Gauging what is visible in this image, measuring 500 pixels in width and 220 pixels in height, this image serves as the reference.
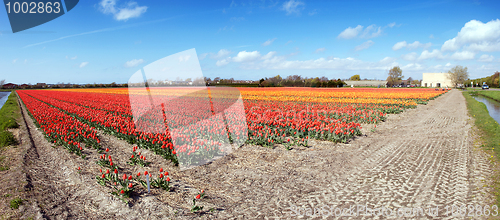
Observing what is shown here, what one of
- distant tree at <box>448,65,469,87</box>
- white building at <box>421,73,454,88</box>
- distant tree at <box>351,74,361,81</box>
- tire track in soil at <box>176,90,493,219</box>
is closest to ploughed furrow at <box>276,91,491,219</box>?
tire track in soil at <box>176,90,493,219</box>

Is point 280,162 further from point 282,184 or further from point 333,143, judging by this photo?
point 333,143

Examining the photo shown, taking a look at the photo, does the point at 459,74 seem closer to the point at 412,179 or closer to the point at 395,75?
the point at 395,75

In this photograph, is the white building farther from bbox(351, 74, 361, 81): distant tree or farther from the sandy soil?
the sandy soil

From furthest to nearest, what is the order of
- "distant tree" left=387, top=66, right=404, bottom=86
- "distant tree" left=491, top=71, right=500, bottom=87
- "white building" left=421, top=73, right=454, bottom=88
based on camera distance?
"distant tree" left=387, top=66, right=404, bottom=86 → "white building" left=421, top=73, right=454, bottom=88 → "distant tree" left=491, top=71, right=500, bottom=87

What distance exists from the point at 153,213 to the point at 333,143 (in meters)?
7.85

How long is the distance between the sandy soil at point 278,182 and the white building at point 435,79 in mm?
137413

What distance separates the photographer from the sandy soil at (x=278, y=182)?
5.02 meters

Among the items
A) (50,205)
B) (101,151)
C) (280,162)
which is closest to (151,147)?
(101,151)

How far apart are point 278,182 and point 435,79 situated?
484 ft

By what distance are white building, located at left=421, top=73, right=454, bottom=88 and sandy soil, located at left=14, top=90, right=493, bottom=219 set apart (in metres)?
137

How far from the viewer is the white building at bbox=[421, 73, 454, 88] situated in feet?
386

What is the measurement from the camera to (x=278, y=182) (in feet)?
21.1

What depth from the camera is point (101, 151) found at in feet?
29.2

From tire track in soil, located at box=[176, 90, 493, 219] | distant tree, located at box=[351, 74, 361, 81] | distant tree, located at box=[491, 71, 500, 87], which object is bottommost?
tire track in soil, located at box=[176, 90, 493, 219]
